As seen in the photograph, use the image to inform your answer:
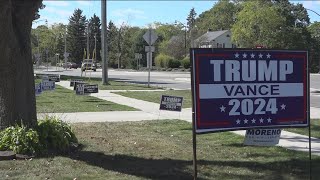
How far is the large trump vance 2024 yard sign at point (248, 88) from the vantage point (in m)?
6.19

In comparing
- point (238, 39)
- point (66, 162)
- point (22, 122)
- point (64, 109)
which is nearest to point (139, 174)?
point (66, 162)

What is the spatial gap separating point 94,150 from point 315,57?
67675 mm

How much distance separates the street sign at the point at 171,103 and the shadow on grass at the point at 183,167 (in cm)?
430

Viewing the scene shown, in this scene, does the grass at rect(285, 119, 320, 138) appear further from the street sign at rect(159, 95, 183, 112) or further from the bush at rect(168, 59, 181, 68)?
the bush at rect(168, 59, 181, 68)

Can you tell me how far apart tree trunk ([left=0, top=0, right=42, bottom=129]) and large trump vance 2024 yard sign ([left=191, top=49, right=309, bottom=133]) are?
342 centimetres

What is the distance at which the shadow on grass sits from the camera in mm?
6740

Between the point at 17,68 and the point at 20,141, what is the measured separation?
1229mm

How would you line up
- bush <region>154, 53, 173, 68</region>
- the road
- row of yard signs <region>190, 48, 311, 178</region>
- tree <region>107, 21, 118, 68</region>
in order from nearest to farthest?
row of yard signs <region>190, 48, 311, 178</region> < the road < bush <region>154, 53, 173, 68</region> < tree <region>107, 21, 118, 68</region>

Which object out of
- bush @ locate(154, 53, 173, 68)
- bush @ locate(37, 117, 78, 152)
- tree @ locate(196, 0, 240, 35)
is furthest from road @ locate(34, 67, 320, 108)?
tree @ locate(196, 0, 240, 35)

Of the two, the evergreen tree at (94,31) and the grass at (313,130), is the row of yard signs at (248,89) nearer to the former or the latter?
the grass at (313,130)

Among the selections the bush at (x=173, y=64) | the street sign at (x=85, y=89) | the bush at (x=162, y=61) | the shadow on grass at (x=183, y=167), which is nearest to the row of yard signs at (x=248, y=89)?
the shadow on grass at (x=183, y=167)

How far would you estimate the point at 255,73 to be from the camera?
6469 mm

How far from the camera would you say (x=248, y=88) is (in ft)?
21.1

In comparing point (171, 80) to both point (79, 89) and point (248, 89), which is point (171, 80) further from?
point (248, 89)
